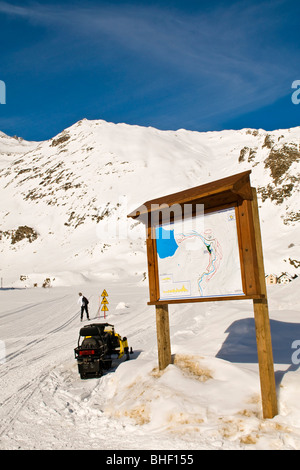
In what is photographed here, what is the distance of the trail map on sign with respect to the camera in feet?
17.4

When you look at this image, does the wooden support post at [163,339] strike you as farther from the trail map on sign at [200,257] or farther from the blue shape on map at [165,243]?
the blue shape on map at [165,243]

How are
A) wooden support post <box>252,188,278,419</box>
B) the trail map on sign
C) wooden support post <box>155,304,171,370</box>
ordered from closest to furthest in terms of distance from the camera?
wooden support post <box>252,188,278,419</box>
the trail map on sign
wooden support post <box>155,304,171,370</box>

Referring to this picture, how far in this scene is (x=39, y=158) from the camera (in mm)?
106688

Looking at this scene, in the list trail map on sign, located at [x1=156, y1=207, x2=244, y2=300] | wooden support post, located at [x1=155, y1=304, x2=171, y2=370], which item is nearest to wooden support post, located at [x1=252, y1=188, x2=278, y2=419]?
trail map on sign, located at [x1=156, y1=207, x2=244, y2=300]

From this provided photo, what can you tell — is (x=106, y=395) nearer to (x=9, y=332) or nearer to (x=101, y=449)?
(x=101, y=449)

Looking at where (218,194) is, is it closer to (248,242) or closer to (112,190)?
(248,242)

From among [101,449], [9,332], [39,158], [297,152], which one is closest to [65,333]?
[9,332]

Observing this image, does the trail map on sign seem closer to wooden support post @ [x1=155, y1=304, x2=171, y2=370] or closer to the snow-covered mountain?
wooden support post @ [x1=155, y1=304, x2=171, y2=370]

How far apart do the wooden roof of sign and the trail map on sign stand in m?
0.18

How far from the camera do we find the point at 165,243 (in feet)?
21.0

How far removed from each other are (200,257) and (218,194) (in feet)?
3.59

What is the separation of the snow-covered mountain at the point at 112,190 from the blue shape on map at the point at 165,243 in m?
20.2

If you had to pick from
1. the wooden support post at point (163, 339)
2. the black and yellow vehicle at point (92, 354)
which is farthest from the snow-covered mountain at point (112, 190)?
the wooden support post at point (163, 339)
